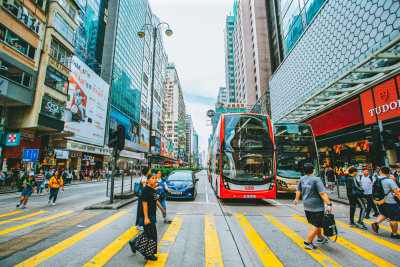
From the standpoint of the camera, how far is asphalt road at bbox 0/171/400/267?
3.44 m

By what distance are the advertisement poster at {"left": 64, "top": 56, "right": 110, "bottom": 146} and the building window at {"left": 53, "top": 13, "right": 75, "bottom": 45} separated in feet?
9.02

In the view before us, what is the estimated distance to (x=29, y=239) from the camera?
4461mm

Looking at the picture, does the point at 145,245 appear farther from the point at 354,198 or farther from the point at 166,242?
the point at 354,198

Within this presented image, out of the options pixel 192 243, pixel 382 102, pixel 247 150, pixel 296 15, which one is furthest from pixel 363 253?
pixel 296 15

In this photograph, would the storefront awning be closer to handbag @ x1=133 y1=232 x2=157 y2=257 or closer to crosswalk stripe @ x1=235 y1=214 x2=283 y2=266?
crosswalk stripe @ x1=235 y1=214 x2=283 y2=266

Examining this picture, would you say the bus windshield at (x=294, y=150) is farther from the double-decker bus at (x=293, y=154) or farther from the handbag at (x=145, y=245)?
the handbag at (x=145, y=245)

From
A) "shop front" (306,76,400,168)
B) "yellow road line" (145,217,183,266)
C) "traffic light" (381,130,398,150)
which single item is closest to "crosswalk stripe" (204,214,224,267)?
"yellow road line" (145,217,183,266)

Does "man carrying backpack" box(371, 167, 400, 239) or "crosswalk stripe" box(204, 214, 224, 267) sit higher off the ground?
"man carrying backpack" box(371, 167, 400, 239)

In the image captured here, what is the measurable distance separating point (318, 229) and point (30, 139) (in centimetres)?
2464

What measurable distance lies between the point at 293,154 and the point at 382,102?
6197mm

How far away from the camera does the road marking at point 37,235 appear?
3926 mm

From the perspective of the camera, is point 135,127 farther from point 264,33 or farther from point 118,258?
point 118,258

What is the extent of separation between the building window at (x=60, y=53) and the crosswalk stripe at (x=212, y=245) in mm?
23747

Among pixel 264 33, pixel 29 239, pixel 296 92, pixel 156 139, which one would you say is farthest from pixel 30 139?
pixel 264 33
